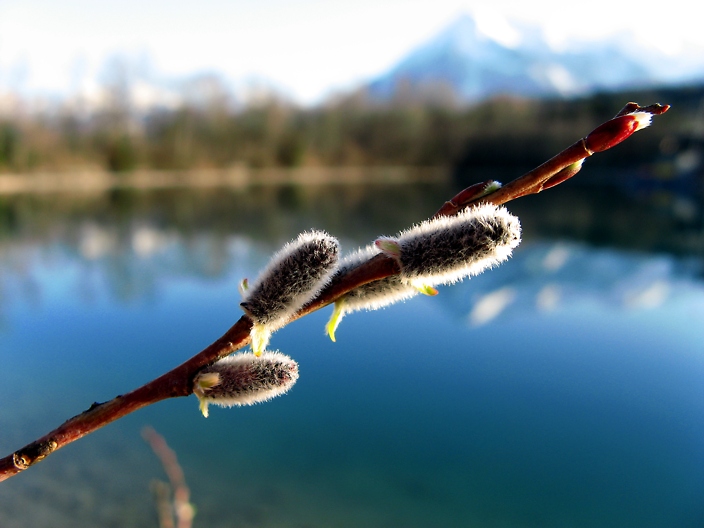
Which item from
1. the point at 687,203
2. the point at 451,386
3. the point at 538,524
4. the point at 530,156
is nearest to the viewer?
the point at 538,524

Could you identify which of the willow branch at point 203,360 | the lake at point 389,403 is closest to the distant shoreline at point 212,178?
the lake at point 389,403

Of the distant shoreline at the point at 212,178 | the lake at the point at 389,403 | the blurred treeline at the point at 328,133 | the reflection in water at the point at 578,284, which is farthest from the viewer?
the blurred treeline at the point at 328,133

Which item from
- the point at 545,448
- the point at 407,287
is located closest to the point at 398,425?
the point at 545,448

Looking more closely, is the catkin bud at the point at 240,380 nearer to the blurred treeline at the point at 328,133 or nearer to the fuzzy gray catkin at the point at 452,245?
the fuzzy gray catkin at the point at 452,245

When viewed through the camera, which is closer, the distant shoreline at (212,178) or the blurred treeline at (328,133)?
the distant shoreline at (212,178)

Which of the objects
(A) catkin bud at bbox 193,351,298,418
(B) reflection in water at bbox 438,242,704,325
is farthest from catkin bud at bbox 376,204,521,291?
(B) reflection in water at bbox 438,242,704,325

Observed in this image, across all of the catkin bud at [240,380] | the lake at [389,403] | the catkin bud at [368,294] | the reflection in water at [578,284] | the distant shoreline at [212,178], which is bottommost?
the catkin bud at [240,380]

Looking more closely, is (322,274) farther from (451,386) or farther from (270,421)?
(451,386)
